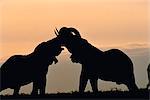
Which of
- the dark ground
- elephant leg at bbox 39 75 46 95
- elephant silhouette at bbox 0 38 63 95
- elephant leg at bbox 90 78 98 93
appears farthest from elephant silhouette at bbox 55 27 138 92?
elephant leg at bbox 39 75 46 95

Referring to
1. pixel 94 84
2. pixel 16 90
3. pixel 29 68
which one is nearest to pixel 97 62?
pixel 94 84

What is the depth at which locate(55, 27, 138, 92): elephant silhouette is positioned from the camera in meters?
17.3

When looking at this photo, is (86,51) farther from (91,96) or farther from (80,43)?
(91,96)

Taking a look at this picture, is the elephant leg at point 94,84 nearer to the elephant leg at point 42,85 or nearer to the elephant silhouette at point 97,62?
the elephant silhouette at point 97,62

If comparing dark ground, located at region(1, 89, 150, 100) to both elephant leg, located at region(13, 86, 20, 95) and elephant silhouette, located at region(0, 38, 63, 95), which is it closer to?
elephant leg, located at region(13, 86, 20, 95)

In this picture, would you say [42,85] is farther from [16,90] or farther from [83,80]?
[83,80]

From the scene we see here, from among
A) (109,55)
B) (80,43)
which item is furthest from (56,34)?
(109,55)

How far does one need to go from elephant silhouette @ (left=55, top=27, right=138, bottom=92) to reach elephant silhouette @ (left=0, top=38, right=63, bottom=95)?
0.57 meters

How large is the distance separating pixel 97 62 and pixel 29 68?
2.32m

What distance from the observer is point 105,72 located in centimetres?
1736

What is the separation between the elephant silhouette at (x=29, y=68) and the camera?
17250 mm

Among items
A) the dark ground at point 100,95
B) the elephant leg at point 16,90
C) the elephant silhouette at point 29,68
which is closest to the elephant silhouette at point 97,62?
the elephant silhouette at point 29,68

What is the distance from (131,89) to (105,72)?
3.47 ft

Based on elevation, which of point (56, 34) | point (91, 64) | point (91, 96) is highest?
point (56, 34)
